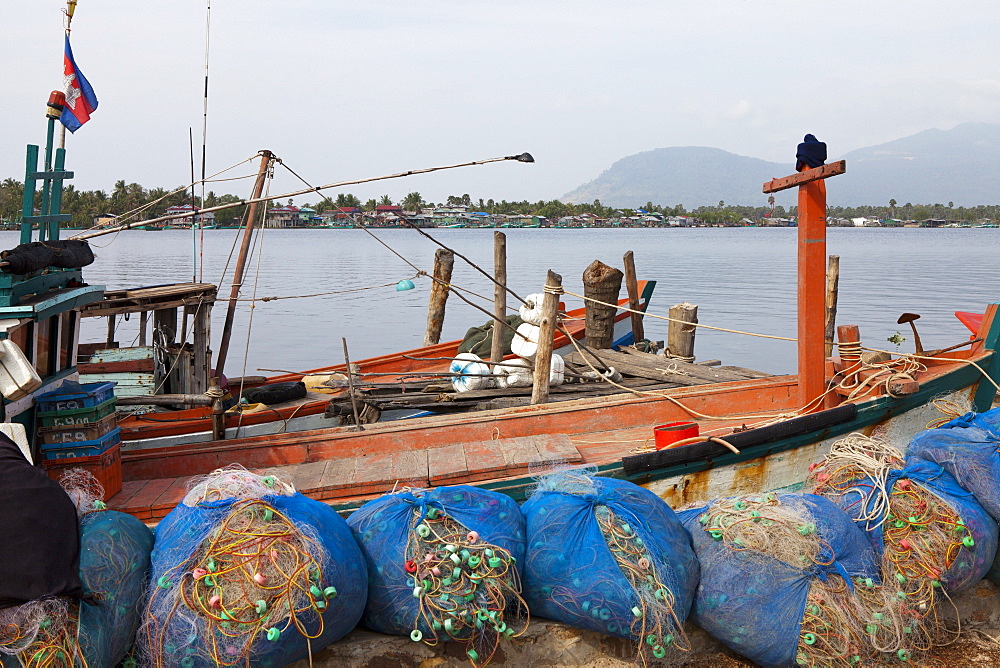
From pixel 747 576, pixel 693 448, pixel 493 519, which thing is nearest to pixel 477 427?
pixel 693 448

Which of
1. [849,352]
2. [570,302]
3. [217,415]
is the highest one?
[849,352]

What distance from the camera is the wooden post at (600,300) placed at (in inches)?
488

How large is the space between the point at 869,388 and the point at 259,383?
25.4ft

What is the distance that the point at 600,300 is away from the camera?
41.0 ft

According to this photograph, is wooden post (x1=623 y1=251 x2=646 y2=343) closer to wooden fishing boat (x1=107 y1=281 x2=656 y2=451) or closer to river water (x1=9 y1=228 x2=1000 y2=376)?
wooden fishing boat (x1=107 y1=281 x2=656 y2=451)

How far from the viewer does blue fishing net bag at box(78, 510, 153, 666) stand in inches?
135

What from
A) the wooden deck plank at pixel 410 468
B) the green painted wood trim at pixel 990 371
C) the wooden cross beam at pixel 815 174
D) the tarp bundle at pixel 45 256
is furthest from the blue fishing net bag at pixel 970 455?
the tarp bundle at pixel 45 256

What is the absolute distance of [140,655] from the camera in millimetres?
3617

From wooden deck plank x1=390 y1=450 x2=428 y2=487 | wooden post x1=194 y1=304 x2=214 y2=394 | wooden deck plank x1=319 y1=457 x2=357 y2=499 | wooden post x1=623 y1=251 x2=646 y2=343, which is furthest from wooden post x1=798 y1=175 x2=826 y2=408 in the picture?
wooden post x1=623 y1=251 x2=646 y2=343

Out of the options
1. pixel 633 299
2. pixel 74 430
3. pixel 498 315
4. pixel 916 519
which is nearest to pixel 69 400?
pixel 74 430

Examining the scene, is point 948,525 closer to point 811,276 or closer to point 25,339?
point 811,276

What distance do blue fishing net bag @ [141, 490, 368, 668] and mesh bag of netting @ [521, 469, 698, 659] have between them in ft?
3.14

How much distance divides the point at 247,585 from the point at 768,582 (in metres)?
2.50

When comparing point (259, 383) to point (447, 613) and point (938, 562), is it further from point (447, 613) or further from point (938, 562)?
point (938, 562)
